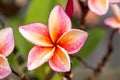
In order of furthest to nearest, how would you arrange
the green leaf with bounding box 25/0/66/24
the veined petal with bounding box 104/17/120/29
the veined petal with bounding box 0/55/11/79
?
the green leaf with bounding box 25/0/66/24 < the veined petal with bounding box 104/17/120/29 < the veined petal with bounding box 0/55/11/79

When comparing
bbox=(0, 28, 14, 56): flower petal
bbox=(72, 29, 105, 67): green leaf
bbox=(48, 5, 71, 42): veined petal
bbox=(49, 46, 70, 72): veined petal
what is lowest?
bbox=(72, 29, 105, 67): green leaf

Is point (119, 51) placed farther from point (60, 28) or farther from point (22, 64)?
point (60, 28)

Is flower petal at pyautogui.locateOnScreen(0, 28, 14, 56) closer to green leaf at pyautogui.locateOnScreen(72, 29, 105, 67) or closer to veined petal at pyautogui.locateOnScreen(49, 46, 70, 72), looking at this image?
veined petal at pyautogui.locateOnScreen(49, 46, 70, 72)

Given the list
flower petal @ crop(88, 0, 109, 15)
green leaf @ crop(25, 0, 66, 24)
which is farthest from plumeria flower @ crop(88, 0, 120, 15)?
green leaf @ crop(25, 0, 66, 24)

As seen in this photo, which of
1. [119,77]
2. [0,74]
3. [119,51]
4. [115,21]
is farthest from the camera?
[119,51]

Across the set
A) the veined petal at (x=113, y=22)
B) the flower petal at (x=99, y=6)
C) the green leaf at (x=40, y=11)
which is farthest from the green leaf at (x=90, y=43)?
the flower petal at (x=99, y=6)

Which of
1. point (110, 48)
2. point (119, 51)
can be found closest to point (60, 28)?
point (110, 48)

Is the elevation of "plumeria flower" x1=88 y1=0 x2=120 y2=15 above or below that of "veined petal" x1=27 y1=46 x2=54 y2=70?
above
